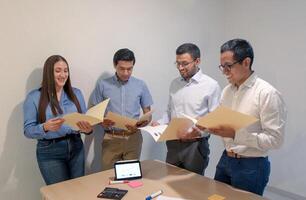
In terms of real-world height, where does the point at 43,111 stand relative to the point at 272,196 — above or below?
above

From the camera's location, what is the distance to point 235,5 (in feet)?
12.0

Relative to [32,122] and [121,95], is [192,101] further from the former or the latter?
[32,122]

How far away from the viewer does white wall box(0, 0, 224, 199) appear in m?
2.32

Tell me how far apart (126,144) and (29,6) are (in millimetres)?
1391


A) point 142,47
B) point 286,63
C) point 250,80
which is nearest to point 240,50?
point 250,80

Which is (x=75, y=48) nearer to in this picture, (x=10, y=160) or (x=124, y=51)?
(x=124, y=51)

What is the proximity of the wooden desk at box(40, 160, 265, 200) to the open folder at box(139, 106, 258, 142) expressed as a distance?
0.27m

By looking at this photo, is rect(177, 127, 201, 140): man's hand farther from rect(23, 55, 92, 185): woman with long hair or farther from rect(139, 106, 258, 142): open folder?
rect(23, 55, 92, 185): woman with long hair

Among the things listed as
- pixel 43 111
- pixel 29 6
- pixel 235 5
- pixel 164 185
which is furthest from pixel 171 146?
pixel 235 5

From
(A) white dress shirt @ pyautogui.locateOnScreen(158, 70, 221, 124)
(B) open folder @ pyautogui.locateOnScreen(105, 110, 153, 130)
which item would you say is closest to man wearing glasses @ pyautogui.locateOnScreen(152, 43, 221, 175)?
(A) white dress shirt @ pyautogui.locateOnScreen(158, 70, 221, 124)

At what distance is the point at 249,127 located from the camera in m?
1.70

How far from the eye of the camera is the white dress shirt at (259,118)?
161 cm

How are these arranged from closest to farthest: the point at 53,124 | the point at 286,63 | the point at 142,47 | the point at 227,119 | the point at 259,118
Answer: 1. the point at 227,119
2. the point at 259,118
3. the point at 53,124
4. the point at 142,47
5. the point at 286,63

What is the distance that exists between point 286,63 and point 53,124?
2.52 metres
